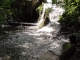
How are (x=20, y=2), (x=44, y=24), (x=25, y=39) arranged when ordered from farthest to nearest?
(x=20, y=2) < (x=44, y=24) < (x=25, y=39)

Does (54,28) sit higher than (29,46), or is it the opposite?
(54,28)

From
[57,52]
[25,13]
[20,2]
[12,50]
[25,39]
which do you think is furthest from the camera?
[25,13]

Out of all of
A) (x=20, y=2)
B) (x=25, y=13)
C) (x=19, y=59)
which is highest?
(x=20, y=2)

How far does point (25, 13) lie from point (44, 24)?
394 cm

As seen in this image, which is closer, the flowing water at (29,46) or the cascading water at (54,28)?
the flowing water at (29,46)

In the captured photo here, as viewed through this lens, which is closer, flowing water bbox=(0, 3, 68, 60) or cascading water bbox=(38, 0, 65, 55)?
flowing water bbox=(0, 3, 68, 60)

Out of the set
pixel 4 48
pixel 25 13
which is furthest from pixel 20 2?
pixel 4 48

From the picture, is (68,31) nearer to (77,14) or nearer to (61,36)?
(61,36)

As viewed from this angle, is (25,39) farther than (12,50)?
Yes

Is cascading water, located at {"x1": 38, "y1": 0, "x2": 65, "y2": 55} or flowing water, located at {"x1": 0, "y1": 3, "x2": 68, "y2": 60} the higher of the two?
cascading water, located at {"x1": 38, "y1": 0, "x2": 65, "y2": 55}

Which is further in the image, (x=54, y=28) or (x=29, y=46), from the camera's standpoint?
(x=54, y=28)

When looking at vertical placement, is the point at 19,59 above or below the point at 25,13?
below

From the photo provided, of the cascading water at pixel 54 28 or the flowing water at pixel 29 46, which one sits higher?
the cascading water at pixel 54 28

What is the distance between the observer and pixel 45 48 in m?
8.12
